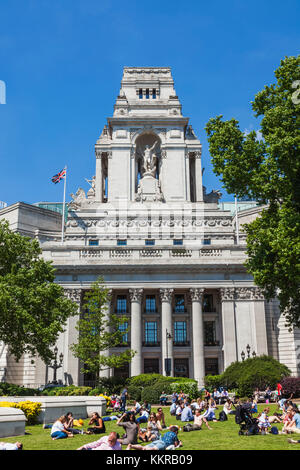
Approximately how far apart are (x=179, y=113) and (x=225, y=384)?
145 feet

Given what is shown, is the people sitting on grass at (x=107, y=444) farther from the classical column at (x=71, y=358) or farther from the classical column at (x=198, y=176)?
the classical column at (x=198, y=176)

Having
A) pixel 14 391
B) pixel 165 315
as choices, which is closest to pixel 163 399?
pixel 14 391

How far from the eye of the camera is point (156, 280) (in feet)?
177

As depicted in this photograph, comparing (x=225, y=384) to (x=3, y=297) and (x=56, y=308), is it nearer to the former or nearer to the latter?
(x=56, y=308)

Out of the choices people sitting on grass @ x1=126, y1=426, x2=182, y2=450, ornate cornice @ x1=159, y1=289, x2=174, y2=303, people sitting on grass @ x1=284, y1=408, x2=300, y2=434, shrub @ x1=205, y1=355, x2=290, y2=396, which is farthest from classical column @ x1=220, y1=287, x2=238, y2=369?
people sitting on grass @ x1=126, y1=426, x2=182, y2=450

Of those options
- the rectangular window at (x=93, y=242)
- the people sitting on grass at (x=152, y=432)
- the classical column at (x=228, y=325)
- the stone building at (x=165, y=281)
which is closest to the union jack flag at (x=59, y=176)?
the stone building at (x=165, y=281)

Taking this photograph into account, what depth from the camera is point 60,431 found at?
18.1 metres

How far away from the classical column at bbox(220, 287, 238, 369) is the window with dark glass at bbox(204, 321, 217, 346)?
83.4 inches

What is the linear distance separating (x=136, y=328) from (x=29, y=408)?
30533mm

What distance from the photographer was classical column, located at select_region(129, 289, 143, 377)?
50.7 meters

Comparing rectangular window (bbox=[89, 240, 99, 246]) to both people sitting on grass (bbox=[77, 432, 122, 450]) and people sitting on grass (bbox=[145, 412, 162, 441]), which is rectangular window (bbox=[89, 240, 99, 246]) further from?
people sitting on grass (bbox=[77, 432, 122, 450])

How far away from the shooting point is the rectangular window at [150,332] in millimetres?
54494

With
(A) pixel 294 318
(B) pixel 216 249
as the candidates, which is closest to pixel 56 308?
(A) pixel 294 318

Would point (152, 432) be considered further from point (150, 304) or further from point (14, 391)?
point (150, 304)
